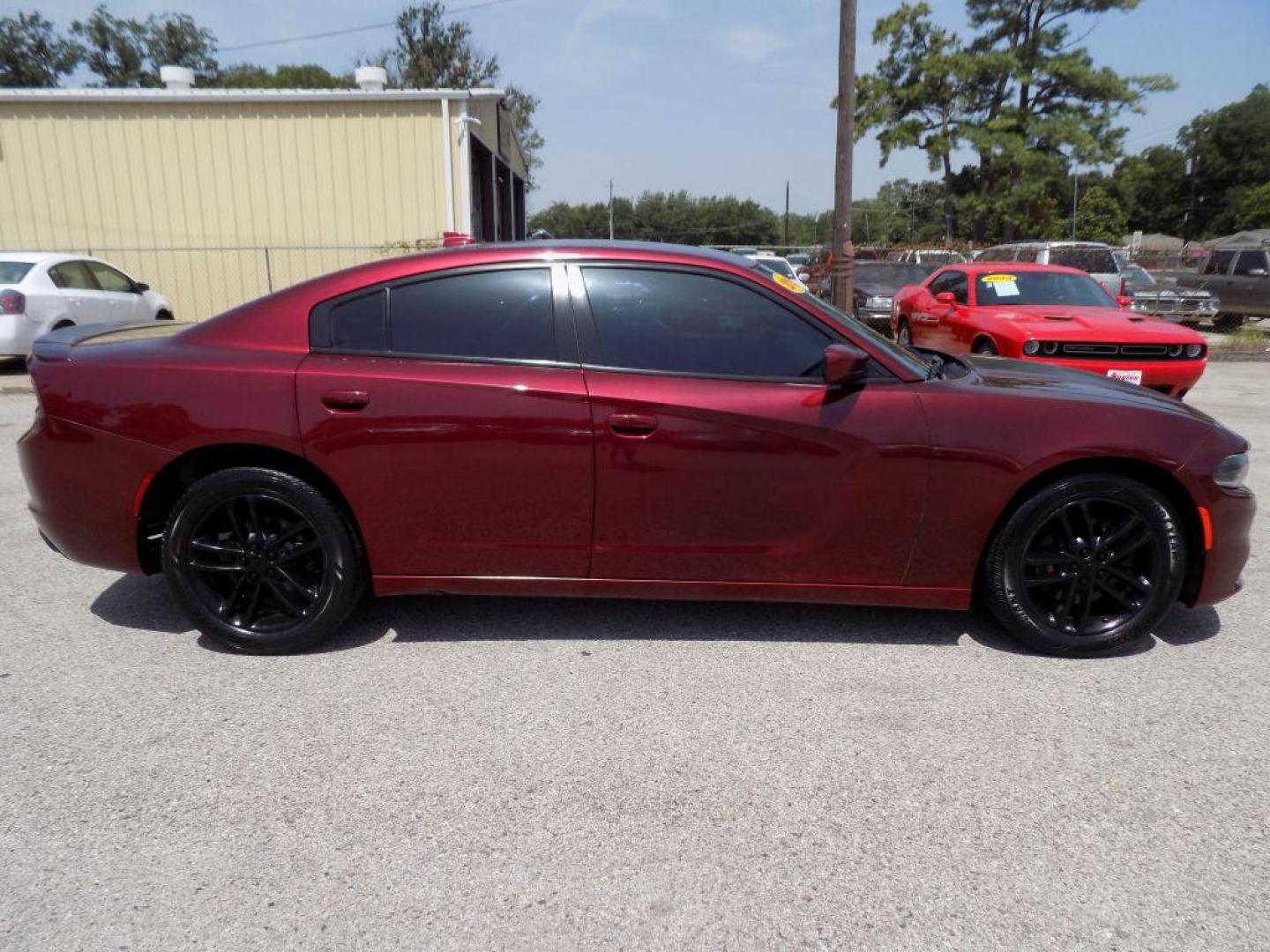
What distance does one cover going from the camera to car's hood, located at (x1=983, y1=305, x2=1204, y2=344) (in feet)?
26.3

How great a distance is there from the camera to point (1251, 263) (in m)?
18.8

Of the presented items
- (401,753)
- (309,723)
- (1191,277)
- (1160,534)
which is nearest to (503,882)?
(401,753)

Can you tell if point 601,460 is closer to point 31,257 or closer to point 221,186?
point 31,257

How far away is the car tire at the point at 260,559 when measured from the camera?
340cm

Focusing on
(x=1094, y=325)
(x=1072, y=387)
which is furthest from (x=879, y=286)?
(x=1072, y=387)

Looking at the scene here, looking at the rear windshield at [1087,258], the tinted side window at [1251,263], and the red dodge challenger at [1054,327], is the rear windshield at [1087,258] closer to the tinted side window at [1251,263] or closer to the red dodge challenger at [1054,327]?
the tinted side window at [1251,263]

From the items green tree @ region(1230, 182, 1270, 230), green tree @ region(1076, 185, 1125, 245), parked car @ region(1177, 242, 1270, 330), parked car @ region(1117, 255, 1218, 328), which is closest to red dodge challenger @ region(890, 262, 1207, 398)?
parked car @ region(1117, 255, 1218, 328)

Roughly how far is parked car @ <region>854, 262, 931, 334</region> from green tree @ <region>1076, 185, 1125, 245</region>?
5100 centimetres

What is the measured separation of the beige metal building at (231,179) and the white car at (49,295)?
123 inches

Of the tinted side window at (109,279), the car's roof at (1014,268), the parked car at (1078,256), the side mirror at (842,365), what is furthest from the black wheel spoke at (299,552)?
the parked car at (1078,256)

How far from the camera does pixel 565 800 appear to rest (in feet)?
8.50

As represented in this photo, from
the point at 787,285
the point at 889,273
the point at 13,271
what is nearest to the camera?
the point at 787,285

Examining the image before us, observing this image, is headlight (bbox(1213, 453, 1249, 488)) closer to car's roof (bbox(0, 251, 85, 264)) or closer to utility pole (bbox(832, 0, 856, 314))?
utility pole (bbox(832, 0, 856, 314))

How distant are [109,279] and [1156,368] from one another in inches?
487
